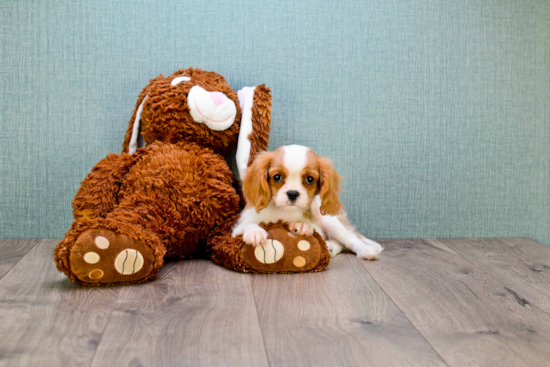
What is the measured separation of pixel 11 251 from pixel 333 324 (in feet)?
3.80

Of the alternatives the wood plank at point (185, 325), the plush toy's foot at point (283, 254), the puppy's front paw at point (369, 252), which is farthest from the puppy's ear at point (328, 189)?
the wood plank at point (185, 325)

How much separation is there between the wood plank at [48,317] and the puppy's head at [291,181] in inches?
19.5

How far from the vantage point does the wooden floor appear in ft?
3.11

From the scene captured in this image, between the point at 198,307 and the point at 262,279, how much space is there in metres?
0.28

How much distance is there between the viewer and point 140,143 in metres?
1.75

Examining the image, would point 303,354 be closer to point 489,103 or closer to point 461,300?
point 461,300

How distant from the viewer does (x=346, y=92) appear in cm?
187

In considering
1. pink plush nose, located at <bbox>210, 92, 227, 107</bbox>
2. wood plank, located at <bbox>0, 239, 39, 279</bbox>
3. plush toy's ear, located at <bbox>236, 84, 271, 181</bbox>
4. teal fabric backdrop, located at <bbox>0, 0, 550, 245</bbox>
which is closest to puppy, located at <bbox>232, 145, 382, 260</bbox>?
plush toy's ear, located at <bbox>236, 84, 271, 181</bbox>

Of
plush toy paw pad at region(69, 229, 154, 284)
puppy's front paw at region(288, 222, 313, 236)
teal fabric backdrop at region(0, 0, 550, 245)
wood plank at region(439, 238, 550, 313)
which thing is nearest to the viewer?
plush toy paw pad at region(69, 229, 154, 284)

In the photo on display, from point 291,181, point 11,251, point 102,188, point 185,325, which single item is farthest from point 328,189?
point 11,251

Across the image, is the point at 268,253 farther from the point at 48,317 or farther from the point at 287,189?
the point at 48,317

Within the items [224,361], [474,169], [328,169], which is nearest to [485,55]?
[474,169]

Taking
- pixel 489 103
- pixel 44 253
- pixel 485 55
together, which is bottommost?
pixel 44 253

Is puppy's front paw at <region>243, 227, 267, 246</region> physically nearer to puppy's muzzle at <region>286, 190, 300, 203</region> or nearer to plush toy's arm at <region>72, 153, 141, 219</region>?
puppy's muzzle at <region>286, 190, 300, 203</region>
